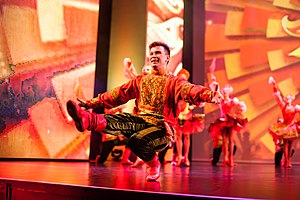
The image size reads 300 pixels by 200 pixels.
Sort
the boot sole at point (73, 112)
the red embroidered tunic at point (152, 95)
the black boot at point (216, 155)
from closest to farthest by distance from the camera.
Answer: the boot sole at point (73, 112) < the red embroidered tunic at point (152, 95) < the black boot at point (216, 155)

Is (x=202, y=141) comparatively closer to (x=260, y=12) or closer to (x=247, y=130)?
(x=247, y=130)

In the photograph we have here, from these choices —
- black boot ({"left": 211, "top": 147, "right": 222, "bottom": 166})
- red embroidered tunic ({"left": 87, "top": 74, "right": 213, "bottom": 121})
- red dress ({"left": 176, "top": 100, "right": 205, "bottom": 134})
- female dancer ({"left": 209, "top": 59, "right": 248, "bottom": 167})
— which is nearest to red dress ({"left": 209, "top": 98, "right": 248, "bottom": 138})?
female dancer ({"left": 209, "top": 59, "right": 248, "bottom": 167})

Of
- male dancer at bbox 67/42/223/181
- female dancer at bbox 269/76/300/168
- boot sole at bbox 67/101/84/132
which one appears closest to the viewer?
boot sole at bbox 67/101/84/132

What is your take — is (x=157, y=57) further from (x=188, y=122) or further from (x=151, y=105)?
(x=188, y=122)

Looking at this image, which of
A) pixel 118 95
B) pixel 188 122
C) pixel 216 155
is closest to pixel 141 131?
pixel 118 95

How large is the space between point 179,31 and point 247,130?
195 cm

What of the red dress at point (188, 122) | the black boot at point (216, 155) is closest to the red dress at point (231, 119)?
the red dress at point (188, 122)

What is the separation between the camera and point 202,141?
657cm

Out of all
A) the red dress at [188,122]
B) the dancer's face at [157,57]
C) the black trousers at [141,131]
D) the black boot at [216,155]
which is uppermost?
the dancer's face at [157,57]

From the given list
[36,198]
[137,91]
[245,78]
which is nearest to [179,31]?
[245,78]

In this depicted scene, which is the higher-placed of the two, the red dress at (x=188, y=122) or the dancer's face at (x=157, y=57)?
the dancer's face at (x=157, y=57)

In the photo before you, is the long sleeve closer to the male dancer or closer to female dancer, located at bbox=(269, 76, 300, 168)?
the male dancer

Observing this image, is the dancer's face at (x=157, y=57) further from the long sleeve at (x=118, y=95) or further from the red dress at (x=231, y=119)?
the red dress at (x=231, y=119)

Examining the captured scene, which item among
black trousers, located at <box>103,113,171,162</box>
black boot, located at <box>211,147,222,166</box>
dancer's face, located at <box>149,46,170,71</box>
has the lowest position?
black boot, located at <box>211,147,222,166</box>
